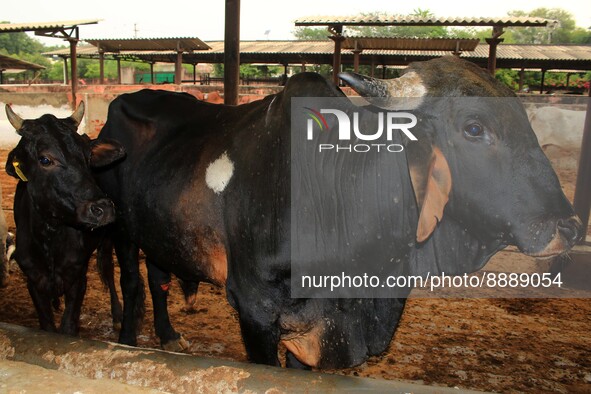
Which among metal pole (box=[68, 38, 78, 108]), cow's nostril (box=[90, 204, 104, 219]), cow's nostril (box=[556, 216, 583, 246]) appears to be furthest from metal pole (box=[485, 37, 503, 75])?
metal pole (box=[68, 38, 78, 108])

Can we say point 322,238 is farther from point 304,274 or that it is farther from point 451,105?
point 451,105

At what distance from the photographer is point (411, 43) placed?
12578mm

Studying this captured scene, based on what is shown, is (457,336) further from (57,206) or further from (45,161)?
(45,161)

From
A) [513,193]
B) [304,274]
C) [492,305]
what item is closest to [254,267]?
[304,274]

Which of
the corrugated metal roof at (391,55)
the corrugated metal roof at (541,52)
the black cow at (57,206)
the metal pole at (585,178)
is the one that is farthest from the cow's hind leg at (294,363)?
the corrugated metal roof at (541,52)

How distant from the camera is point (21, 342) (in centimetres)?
225

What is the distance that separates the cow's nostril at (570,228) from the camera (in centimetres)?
200

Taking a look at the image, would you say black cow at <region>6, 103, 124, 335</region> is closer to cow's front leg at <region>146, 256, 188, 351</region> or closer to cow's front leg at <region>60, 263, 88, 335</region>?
cow's front leg at <region>60, 263, 88, 335</region>

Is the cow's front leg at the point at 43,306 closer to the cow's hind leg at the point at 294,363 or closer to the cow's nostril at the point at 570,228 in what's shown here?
the cow's hind leg at the point at 294,363

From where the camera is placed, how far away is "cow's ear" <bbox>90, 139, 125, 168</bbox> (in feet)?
10.2

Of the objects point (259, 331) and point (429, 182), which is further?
point (259, 331)

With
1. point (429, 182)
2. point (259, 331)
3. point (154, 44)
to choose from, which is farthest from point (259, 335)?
point (154, 44)

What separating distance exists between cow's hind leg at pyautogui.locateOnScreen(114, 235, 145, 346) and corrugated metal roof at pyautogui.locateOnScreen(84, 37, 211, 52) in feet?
37.2

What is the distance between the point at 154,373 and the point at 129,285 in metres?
1.82
